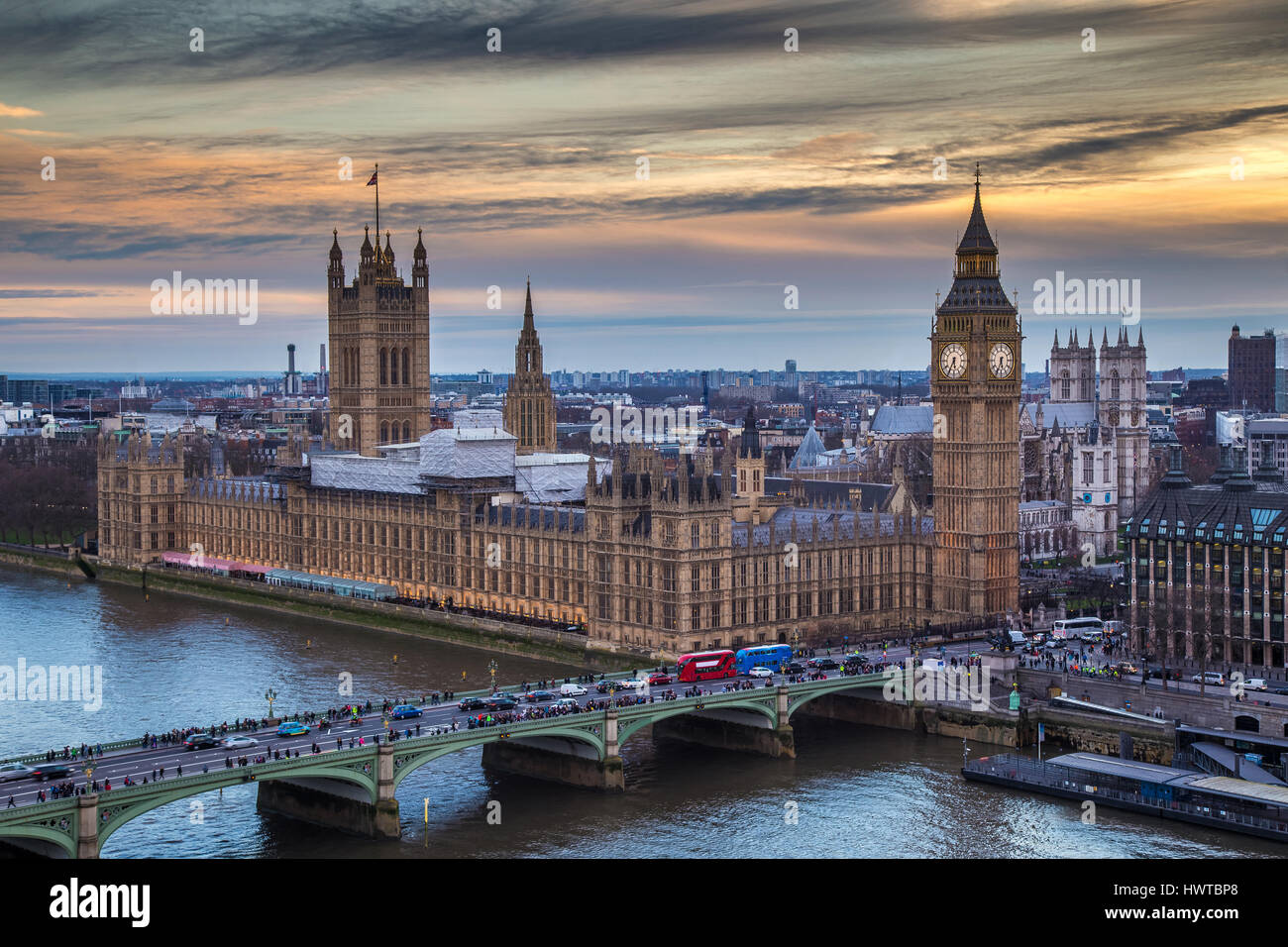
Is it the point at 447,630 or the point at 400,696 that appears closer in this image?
the point at 400,696

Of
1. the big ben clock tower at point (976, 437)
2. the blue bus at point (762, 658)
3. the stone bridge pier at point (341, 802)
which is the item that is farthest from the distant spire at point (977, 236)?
the stone bridge pier at point (341, 802)

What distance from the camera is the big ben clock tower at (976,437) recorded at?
84.6 meters

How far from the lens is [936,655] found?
244 ft

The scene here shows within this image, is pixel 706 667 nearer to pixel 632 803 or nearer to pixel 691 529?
pixel 691 529

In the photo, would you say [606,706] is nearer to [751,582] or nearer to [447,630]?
[751,582]

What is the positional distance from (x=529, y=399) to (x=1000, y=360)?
49.8m

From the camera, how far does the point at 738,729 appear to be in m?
→ 66.2

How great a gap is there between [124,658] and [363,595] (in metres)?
17.6

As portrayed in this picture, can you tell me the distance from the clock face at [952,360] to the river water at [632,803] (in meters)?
22.6

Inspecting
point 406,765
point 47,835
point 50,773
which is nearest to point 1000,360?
point 406,765

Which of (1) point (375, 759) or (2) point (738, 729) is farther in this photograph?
(2) point (738, 729)

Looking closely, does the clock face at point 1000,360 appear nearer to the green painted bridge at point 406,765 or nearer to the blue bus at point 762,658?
the blue bus at point 762,658

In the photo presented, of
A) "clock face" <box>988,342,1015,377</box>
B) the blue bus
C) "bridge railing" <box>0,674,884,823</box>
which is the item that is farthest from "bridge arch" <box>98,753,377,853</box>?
"clock face" <box>988,342,1015,377</box>
